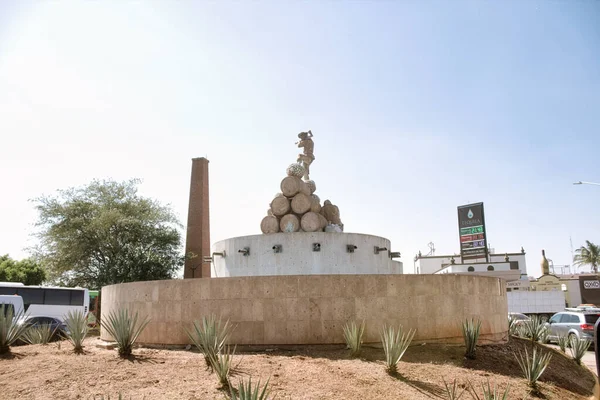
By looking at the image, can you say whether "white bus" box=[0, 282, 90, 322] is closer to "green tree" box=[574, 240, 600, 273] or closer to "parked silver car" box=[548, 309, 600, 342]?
"parked silver car" box=[548, 309, 600, 342]

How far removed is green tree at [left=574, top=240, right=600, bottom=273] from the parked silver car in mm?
61474

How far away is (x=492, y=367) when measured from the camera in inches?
329

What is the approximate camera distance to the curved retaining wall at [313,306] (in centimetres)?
913

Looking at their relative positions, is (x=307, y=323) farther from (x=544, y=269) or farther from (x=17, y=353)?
(x=544, y=269)

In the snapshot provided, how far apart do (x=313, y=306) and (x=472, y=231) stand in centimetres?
4163

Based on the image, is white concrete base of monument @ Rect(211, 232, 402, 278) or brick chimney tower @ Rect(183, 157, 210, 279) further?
brick chimney tower @ Rect(183, 157, 210, 279)

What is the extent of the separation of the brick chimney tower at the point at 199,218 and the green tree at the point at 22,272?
9750 mm

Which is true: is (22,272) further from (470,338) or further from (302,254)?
(470,338)

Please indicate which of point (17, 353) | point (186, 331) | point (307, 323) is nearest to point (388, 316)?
point (307, 323)

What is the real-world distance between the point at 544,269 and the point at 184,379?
6174 centimetres

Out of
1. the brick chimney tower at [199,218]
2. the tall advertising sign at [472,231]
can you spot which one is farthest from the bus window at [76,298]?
the tall advertising sign at [472,231]

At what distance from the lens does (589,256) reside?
70.7 meters

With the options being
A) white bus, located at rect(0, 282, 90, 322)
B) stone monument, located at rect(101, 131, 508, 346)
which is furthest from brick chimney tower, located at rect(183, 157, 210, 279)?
stone monument, located at rect(101, 131, 508, 346)

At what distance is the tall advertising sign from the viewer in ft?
152
